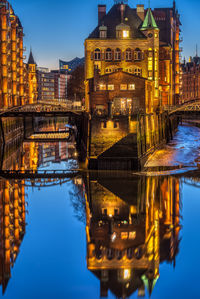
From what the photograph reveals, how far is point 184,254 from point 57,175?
21166 mm

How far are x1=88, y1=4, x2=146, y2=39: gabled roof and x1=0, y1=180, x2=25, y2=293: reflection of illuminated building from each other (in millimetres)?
32604

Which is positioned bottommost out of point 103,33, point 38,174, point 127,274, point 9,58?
point 127,274

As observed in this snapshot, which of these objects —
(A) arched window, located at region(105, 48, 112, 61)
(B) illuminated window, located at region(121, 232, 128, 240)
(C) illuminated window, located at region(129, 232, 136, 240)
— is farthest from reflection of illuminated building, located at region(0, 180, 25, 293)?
(A) arched window, located at region(105, 48, 112, 61)

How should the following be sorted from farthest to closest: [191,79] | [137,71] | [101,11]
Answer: [191,79]
[101,11]
[137,71]

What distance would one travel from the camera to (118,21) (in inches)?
2559

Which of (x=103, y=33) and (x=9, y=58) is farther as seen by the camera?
(x=9, y=58)

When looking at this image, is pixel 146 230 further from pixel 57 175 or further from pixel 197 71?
pixel 197 71

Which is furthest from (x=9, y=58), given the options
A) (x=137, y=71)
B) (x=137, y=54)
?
→ (x=137, y=71)

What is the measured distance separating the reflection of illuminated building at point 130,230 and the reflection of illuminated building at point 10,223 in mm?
3497

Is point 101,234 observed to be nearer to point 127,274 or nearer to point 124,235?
point 124,235

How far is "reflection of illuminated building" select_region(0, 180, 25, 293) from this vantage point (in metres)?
21.0

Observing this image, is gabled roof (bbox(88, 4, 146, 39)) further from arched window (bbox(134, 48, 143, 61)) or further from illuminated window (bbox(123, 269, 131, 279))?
illuminated window (bbox(123, 269, 131, 279))

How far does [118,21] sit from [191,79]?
10987cm

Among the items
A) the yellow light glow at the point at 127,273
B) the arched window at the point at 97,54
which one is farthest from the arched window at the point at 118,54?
the yellow light glow at the point at 127,273
